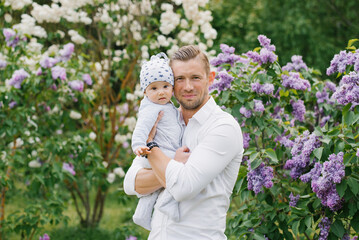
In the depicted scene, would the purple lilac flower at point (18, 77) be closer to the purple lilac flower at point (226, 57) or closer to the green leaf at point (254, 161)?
the purple lilac flower at point (226, 57)

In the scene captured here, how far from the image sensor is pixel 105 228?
6.39 m

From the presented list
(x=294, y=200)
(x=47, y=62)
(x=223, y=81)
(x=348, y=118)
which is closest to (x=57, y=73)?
(x=47, y=62)

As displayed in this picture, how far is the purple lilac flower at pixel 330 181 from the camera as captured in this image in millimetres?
2783

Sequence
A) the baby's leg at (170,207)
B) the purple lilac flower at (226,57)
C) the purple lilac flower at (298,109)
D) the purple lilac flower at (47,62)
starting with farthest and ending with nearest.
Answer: the purple lilac flower at (47,62) < the purple lilac flower at (226,57) < the purple lilac flower at (298,109) < the baby's leg at (170,207)

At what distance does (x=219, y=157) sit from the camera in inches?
78.2

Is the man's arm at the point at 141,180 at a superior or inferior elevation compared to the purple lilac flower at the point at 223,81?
inferior

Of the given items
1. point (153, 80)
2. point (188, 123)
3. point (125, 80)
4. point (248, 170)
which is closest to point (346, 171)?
point (248, 170)

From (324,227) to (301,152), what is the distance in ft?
1.63

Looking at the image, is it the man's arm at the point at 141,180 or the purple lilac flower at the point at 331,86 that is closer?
the man's arm at the point at 141,180

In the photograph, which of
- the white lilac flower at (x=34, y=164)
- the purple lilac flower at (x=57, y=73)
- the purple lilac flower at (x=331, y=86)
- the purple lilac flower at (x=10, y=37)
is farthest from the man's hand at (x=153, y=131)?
the purple lilac flower at (x=10, y=37)

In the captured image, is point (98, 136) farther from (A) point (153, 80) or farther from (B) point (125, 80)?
(A) point (153, 80)

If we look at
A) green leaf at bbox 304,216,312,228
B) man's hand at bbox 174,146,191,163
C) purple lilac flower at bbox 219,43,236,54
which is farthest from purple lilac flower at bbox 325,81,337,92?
man's hand at bbox 174,146,191,163

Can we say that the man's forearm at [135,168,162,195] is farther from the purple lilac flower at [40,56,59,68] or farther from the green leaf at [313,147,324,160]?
the purple lilac flower at [40,56,59,68]

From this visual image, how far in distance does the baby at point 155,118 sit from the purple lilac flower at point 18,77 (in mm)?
2506
